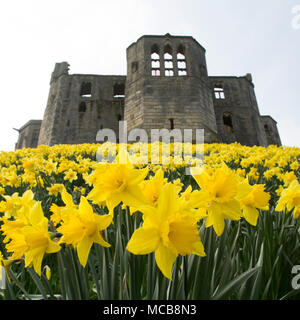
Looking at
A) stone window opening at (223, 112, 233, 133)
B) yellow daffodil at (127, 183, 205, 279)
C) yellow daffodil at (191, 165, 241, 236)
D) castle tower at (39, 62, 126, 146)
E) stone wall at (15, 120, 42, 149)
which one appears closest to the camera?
yellow daffodil at (127, 183, 205, 279)

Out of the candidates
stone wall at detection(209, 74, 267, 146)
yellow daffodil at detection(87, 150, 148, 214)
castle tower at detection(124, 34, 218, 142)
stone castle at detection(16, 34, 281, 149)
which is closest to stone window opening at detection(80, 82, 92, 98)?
stone castle at detection(16, 34, 281, 149)

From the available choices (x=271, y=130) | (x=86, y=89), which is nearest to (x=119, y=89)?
(x=86, y=89)

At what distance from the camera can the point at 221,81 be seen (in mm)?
22125

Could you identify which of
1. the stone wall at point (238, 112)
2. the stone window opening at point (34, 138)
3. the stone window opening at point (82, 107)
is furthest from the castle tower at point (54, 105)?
the stone wall at point (238, 112)

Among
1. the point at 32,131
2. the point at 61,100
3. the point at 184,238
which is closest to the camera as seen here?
the point at 184,238

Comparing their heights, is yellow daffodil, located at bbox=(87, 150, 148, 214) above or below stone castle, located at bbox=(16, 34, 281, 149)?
below

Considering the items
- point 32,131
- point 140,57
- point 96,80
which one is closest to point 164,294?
point 140,57

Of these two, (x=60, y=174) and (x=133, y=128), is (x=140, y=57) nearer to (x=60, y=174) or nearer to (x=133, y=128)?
(x=133, y=128)

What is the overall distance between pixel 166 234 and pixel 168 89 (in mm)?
Answer: 14641

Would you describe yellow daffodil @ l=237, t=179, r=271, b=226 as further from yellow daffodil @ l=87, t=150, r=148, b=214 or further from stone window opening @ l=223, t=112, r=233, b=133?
stone window opening @ l=223, t=112, r=233, b=133

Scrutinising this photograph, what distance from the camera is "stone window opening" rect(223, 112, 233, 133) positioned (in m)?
21.1

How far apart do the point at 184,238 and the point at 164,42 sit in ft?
56.4

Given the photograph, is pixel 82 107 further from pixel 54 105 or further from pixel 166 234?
pixel 166 234

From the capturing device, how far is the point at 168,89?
14172 mm
